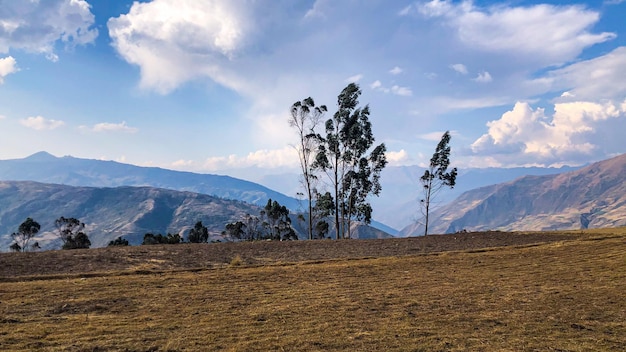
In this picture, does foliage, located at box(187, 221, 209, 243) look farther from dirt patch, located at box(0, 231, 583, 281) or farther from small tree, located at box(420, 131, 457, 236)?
dirt patch, located at box(0, 231, 583, 281)

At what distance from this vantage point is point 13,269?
805 inches

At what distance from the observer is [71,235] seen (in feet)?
319

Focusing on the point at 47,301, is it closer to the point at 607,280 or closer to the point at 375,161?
the point at 607,280

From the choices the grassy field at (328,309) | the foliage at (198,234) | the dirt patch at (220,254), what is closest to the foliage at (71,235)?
the foliage at (198,234)

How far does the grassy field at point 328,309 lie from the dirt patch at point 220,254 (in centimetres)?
222

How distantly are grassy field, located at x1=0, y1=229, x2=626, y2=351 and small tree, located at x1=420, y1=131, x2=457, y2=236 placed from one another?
44181mm

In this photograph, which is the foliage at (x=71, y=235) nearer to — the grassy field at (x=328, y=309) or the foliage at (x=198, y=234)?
the foliage at (x=198, y=234)

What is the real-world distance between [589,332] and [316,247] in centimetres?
2208

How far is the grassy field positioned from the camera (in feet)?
31.4

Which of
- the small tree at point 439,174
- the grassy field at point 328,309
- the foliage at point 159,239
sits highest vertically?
the small tree at point 439,174

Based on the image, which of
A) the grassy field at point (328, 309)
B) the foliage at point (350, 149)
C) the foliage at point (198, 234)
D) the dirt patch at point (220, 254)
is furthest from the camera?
the foliage at point (198, 234)

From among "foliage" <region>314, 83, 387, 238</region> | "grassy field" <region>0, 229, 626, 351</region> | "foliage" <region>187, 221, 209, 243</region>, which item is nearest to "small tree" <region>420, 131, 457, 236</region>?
"foliage" <region>314, 83, 387, 238</region>

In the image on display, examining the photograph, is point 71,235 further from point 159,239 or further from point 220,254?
point 220,254

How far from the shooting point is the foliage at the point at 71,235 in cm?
8314
